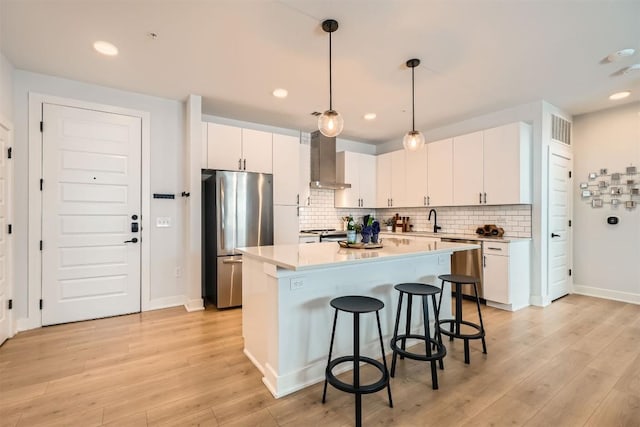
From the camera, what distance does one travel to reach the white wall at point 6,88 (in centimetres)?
280

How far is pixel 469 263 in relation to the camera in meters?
4.17

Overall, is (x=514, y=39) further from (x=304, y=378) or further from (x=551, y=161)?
(x=304, y=378)

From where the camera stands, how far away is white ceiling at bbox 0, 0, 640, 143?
2.19 meters

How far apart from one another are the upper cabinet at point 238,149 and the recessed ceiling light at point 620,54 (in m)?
3.84

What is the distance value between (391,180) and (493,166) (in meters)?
1.83

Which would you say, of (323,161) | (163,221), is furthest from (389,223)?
(163,221)

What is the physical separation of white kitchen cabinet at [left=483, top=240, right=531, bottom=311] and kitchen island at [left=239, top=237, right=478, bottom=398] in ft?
5.69

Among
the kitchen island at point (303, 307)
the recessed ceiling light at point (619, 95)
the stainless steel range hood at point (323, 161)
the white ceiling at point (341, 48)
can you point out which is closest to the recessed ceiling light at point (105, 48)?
the white ceiling at point (341, 48)

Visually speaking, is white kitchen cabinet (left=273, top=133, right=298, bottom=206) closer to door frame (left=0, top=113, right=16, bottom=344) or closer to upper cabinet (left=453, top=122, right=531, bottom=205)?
upper cabinet (left=453, top=122, right=531, bottom=205)

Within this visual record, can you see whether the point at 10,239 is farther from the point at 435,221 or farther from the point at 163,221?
the point at 435,221

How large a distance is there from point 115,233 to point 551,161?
565 centimetres

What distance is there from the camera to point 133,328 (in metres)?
3.19

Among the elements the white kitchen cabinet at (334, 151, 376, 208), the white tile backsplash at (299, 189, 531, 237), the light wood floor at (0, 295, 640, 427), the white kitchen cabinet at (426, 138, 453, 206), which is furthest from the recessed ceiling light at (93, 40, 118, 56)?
the white kitchen cabinet at (426, 138, 453, 206)

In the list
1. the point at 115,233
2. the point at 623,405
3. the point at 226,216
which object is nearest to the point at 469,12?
the point at 623,405
